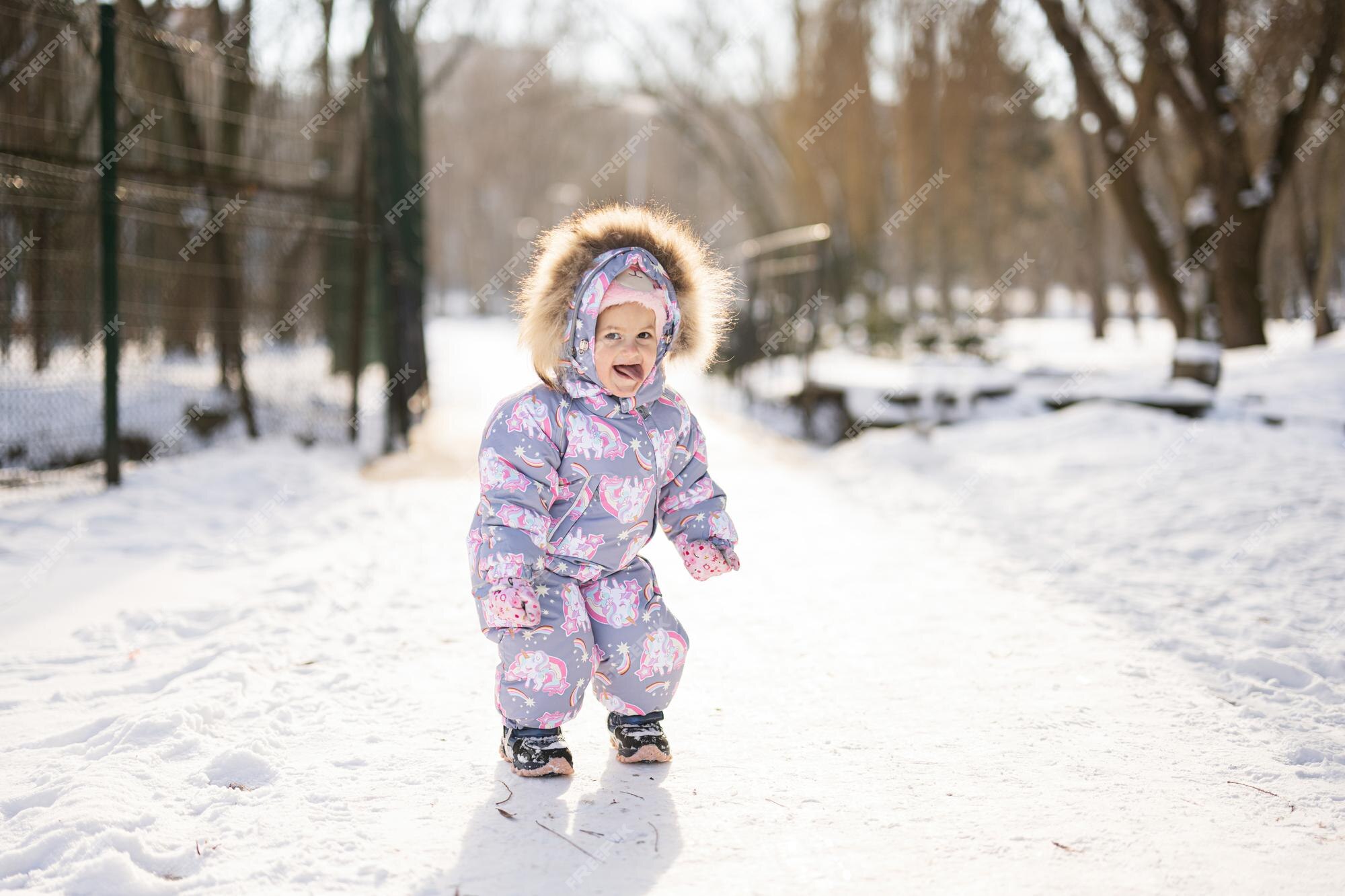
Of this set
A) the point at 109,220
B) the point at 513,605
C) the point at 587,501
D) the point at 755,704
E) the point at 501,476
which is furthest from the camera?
the point at 109,220

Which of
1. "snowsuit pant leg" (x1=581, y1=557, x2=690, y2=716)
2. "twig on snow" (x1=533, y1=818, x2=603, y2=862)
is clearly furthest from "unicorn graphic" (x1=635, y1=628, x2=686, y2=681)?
"twig on snow" (x1=533, y1=818, x2=603, y2=862)

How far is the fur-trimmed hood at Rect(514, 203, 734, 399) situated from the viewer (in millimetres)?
2646

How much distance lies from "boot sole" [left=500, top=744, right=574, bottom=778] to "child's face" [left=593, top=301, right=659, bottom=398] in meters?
0.92

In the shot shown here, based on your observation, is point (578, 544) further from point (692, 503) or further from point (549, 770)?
point (549, 770)

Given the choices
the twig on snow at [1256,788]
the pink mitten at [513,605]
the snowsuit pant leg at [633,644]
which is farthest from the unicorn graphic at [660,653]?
the twig on snow at [1256,788]

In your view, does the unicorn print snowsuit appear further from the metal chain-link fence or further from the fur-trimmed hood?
the metal chain-link fence

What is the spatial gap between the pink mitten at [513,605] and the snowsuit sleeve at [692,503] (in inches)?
19.3


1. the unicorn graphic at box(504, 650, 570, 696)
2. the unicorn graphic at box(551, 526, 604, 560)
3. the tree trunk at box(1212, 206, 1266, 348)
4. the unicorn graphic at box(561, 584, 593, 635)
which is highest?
the tree trunk at box(1212, 206, 1266, 348)

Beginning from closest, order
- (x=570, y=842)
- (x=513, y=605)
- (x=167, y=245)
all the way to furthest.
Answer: (x=570, y=842) → (x=513, y=605) → (x=167, y=245)

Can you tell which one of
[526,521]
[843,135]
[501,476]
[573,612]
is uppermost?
[843,135]

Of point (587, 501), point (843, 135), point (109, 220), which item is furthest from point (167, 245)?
point (843, 135)

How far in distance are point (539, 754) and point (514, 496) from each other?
25.7 inches

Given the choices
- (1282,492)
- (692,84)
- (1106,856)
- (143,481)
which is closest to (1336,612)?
(1282,492)

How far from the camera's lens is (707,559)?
2773mm
